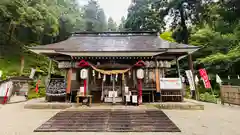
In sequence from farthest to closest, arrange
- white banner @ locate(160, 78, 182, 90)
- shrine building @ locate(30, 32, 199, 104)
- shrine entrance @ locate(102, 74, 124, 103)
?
white banner @ locate(160, 78, 182, 90) → shrine entrance @ locate(102, 74, 124, 103) → shrine building @ locate(30, 32, 199, 104)

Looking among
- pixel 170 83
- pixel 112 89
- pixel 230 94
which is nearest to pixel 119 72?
pixel 112 89

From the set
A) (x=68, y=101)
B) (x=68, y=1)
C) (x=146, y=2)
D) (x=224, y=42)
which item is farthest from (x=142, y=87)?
(x=68, y=1)

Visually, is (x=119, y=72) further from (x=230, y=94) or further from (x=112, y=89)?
(x=230, y=94)

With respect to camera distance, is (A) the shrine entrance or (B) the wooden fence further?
(A) the shrine entrance

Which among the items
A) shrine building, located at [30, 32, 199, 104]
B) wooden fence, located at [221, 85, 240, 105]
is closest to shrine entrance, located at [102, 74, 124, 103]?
shrine building, located at [30, 32, 199, 104]

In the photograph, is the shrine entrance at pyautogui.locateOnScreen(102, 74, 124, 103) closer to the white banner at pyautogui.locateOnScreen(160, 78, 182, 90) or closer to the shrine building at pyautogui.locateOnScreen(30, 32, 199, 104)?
the shrine building at pyautogui.locateOnScreen(30, 32, 199, 104)

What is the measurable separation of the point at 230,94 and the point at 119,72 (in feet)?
20.1

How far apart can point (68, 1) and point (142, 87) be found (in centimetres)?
2482

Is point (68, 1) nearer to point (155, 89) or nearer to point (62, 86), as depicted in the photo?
point (62, 86)

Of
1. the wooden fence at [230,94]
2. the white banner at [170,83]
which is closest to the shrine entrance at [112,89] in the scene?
the white banner at [170,83]

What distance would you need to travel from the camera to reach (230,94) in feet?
24.1

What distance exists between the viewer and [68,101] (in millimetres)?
7449

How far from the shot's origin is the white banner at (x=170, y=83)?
7.45m

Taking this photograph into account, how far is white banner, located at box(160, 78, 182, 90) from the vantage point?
745 centimetres
